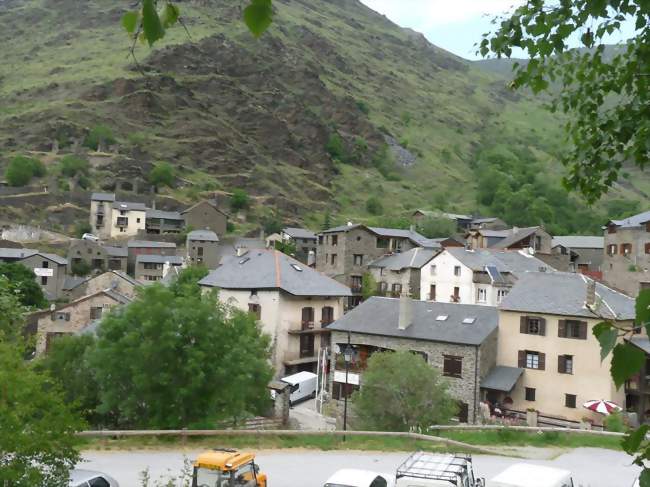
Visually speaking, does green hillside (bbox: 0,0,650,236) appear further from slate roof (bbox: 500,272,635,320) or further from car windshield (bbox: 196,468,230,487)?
car windshield (bbox: 196,468,230,487)

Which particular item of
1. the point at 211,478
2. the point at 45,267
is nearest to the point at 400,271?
the point at 45,267

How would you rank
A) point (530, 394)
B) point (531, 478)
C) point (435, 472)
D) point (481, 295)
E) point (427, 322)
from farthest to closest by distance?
point (481, 295) → point (427, 322) → point (530, 394) → point (531, 478) → point (435, 472)

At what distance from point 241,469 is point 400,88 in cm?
18122

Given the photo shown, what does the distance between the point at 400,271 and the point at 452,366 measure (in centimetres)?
2470

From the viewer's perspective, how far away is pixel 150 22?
2514 mm

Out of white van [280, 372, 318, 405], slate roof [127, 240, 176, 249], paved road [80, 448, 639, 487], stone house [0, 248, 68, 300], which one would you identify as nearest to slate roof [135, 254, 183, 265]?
slate roof [127, 240, 176, 249]

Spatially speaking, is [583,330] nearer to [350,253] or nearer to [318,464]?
[318,464]

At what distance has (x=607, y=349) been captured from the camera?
8.98ft

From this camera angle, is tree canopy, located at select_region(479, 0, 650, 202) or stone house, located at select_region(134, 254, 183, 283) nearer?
tree canopy, located at select_region(479, 0, 650, 202)

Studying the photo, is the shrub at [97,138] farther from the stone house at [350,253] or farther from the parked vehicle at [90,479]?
the parked vehicle at [90,479]

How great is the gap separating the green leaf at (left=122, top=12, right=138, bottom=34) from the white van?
3395cm

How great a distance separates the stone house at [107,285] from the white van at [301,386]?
19.7 m

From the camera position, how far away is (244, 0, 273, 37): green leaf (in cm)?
252

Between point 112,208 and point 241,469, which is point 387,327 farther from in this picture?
point 112,208
